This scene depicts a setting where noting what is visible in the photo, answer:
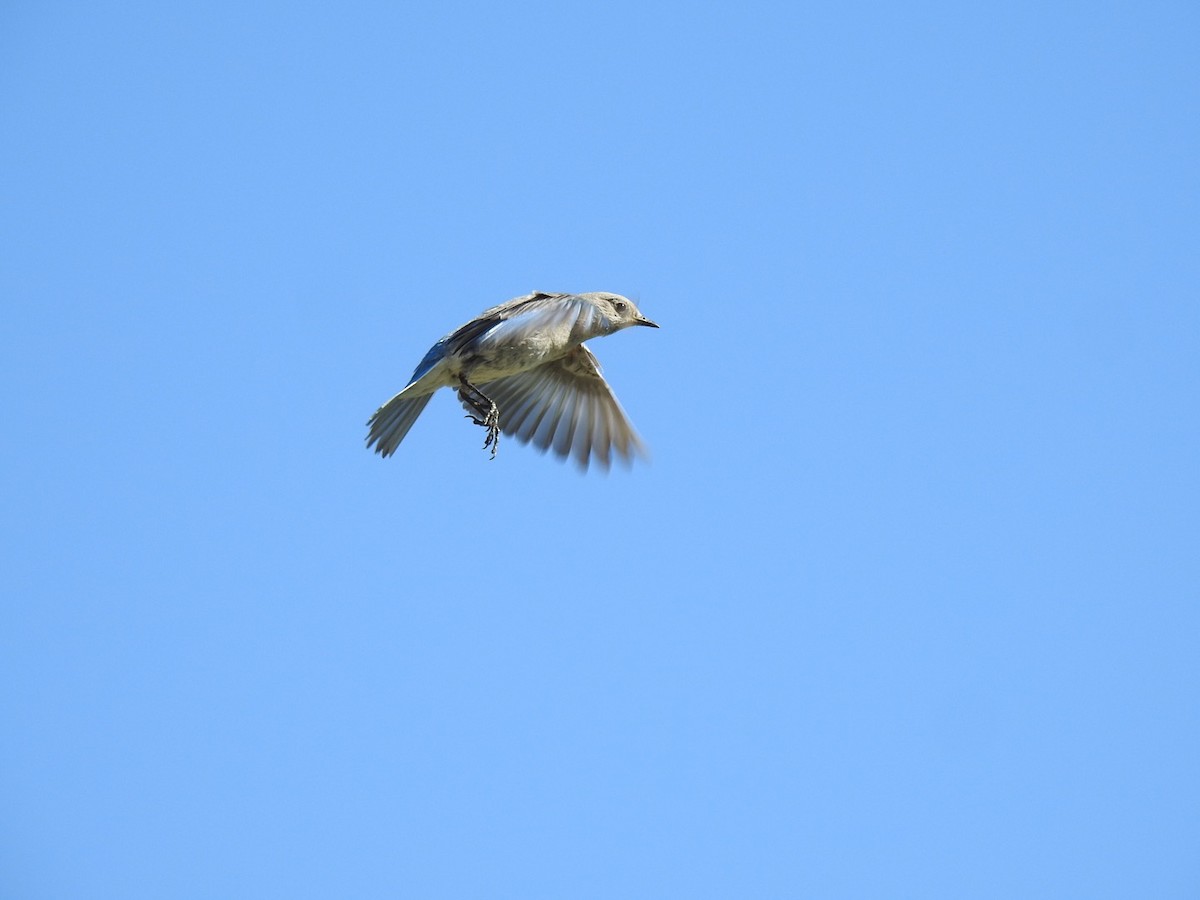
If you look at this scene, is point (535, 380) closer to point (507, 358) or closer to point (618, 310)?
point (618, 310)

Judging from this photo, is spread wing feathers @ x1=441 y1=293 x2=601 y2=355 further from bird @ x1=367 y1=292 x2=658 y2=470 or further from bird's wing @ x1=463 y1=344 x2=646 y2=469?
bird's wing @ x1=463 y1=344 x2=646 y2=469

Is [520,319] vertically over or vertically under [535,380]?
under

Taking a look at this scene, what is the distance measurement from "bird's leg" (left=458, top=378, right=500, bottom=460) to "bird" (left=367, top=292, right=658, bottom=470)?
0.03 ft

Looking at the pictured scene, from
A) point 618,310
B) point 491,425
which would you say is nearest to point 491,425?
point 491,425

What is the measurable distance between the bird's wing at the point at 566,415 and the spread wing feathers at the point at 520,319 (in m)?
1.81

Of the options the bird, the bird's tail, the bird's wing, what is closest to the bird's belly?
the bird

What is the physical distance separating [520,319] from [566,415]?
9.73ft

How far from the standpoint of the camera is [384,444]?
14.1 meters

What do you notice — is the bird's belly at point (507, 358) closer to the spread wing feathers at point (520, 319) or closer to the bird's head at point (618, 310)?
the spread wing feathers at point (520, 319)

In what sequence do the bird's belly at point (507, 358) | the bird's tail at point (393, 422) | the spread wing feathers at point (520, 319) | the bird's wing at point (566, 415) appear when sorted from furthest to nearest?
1. the bird's wing at point (566, 415)
2. the bird's tail at point (393, 422)
3. the bird's belly at point (507, 358)
4. the spread wing feathers at point (520, 319)

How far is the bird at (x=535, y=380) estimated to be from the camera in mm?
13461

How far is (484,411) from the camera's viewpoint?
1432 centimetres

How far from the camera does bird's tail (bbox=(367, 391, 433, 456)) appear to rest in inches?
548

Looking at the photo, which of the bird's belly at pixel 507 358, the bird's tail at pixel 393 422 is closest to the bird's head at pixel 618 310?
the bird's belly at pixel 507 358
